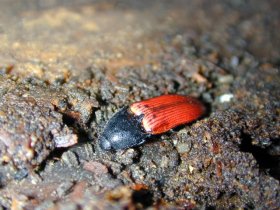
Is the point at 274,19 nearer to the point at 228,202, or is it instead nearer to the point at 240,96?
the point at 240,96

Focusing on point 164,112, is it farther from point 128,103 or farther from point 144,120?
point 128,103

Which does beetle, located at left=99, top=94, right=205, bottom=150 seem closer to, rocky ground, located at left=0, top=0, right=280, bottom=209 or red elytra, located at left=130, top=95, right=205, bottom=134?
red elytra, located at left=130, top=95, right=205, bottom=134

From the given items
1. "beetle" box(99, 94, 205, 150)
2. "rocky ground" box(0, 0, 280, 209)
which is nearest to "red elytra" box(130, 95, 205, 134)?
"beetle" box(99, 94, 205, 150)

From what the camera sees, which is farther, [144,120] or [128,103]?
[128,103]

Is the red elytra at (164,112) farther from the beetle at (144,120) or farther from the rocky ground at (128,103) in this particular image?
the rocky ground at (128,103)

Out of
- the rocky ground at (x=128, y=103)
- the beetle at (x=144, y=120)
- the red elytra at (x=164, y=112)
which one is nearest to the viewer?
the rocky ground at (x=128, y=103)

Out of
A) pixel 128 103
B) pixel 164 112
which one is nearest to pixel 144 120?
pixel 164 112

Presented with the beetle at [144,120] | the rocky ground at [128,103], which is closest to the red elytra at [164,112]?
the beetle at [144,120]
